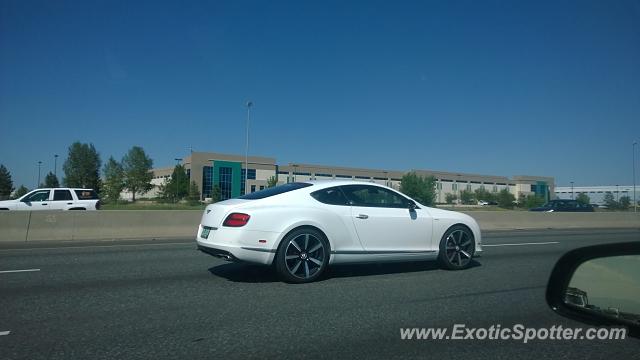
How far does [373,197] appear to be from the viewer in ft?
24.0

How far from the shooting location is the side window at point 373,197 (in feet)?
23.2

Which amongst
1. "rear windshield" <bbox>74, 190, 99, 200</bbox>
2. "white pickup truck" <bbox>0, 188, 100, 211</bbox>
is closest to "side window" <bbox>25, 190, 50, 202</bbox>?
"white pickup truck" <bbox>0, 188, 100, 211</bbox>

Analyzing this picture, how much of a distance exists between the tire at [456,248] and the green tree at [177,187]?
267 ft

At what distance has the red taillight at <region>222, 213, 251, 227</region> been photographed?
6102 millimetres

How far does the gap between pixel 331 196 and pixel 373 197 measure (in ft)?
2.66

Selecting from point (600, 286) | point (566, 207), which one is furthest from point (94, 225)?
point (566, 207)

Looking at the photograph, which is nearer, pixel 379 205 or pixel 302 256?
pixel 302 256

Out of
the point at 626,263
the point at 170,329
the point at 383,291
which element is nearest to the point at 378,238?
the point at 383,291

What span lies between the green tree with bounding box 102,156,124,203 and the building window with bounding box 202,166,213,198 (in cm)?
1591

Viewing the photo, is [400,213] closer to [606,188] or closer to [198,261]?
[198,261]

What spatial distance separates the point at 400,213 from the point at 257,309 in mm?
3064

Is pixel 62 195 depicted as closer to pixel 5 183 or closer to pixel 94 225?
pixel 94 225

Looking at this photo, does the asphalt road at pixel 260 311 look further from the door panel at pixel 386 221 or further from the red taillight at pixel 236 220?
the red taillight at pixel 236 220

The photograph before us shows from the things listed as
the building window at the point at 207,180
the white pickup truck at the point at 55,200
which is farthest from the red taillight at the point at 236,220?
the building window at the point at 207,180
